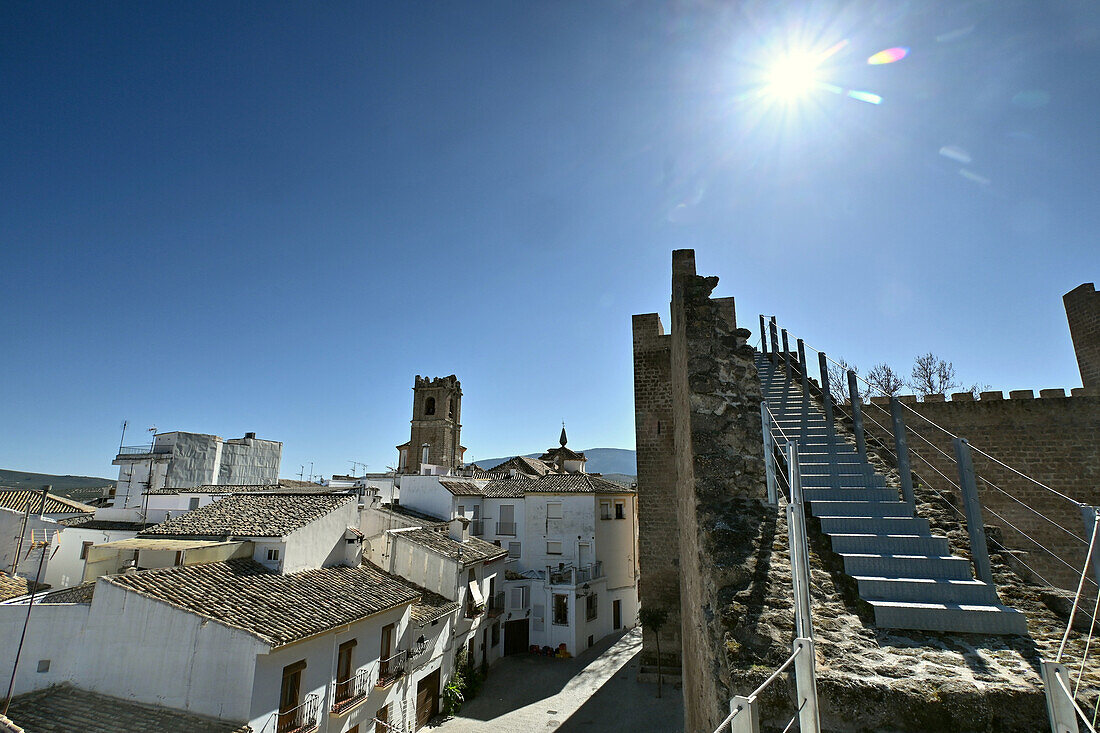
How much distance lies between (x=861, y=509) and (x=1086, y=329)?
1561cm

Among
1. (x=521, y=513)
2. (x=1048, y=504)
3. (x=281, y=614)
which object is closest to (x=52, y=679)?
(x=281, y=614)

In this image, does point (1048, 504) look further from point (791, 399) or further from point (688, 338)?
point (688, 338)

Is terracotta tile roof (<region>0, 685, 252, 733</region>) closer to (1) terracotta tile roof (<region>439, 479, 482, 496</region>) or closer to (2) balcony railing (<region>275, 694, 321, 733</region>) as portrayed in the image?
(2) balcony railing (<region>275, 694, 321, 733</region>)

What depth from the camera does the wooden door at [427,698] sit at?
15203mm

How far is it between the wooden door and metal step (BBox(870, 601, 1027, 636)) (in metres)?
15.3

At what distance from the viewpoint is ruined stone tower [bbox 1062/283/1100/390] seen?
1429cm

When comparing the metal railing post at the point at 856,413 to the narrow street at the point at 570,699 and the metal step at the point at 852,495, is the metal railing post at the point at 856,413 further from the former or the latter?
the narrow street at the point at 570,699

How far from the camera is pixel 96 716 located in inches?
365

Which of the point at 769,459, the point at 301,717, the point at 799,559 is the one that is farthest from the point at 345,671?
the point at 799,559

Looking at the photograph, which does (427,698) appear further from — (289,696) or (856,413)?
(856,413)

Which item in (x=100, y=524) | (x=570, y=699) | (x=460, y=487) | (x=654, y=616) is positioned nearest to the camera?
(x=654, y=616)

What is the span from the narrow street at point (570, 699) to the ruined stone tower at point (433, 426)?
1060 inches

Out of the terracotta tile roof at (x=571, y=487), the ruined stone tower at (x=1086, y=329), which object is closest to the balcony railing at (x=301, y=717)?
the terracotta tile roof at (x=571, y=487)

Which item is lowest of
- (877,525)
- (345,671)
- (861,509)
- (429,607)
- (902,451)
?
(345,671)
